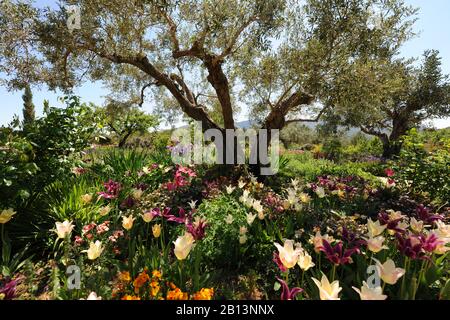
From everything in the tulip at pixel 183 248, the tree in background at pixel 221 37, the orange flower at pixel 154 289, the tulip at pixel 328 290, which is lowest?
the orange flower at pixel 154 289

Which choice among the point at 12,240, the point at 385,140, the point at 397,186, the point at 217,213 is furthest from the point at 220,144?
the point at 385,140

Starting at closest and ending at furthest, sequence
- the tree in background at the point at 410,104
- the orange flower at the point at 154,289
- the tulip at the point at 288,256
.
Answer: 1. the tulip at the point at 288,256
2. the orange flower at the point at 154,289
3. the tree in background at the point at 410,104

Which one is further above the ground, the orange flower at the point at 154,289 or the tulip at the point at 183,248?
→ the tulip at the point at 183,248

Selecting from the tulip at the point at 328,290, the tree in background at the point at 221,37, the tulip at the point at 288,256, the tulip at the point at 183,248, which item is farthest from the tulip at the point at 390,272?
the tree in background at the point at 221,37

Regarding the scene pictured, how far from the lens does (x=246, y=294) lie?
2818 mm

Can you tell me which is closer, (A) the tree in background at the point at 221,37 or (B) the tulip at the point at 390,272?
(B) the tulip at the point at 390,272

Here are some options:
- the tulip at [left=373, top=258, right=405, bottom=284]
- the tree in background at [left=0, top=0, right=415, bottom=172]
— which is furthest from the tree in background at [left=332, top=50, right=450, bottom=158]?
the tulip at [left=373, top=258, right=405, bottom=284]

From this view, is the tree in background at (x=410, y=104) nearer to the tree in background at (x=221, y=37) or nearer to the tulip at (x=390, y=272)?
the tree in background at (x=221, y=37)

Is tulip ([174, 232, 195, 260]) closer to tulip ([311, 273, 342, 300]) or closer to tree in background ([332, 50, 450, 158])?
tulip ([311, 273, 342, 300])

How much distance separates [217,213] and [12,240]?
2.87 meters

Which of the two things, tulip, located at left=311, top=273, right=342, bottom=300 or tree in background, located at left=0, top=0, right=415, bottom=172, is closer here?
tulip, located at left=311, top=273, right=342, bottom=300

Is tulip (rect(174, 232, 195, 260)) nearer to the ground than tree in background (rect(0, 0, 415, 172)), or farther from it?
nearer to the ground

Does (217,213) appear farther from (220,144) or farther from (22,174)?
(220,144)

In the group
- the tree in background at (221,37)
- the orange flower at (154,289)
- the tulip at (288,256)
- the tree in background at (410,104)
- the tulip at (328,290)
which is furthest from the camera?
the tree in background at (410,104)
